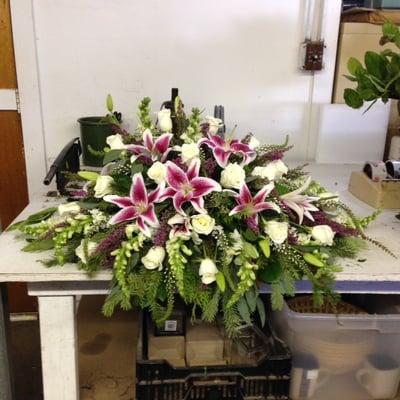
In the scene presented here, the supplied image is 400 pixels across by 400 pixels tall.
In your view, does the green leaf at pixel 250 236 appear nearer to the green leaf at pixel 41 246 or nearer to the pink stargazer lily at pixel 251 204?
the pink stargazer lily at pixel 251 204

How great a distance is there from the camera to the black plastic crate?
1.12m

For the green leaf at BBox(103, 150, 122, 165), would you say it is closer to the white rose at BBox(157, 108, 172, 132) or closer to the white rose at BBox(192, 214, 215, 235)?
the white rose at BBox(157, 108, 172, 132)

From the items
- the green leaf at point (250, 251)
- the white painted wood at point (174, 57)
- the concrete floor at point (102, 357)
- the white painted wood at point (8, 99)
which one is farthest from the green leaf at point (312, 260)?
the white painted wood at point (8, 99)

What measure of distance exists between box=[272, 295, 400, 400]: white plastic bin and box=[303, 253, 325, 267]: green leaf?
26cm

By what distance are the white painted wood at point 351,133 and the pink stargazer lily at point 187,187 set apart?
3.91 ft

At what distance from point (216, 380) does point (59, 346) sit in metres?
0.39

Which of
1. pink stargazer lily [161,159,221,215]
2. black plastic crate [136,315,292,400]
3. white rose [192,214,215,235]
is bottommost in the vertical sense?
black plastic crate [136,315,292,400]

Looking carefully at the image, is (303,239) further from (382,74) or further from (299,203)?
(382,74)

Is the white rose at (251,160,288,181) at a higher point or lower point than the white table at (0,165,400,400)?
higher

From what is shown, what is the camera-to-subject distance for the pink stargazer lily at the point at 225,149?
104 cm

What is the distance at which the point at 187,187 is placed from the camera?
3.16 feet

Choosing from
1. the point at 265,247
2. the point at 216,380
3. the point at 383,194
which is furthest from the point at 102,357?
the point at 383,194

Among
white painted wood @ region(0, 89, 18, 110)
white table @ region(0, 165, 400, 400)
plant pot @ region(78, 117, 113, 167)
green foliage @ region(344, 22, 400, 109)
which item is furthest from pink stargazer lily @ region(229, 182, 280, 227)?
white painted wood @ region(0, 89, 18, 110)

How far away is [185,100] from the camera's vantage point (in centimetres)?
199
